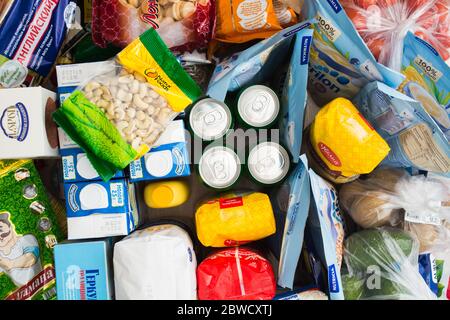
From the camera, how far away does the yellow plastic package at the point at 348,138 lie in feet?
2.57

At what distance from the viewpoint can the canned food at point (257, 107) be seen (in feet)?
2.88

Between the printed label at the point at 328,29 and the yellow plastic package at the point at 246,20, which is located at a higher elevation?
the yellow plastic package at the point at 246,20

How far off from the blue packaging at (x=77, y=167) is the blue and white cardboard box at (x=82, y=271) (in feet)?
0.48

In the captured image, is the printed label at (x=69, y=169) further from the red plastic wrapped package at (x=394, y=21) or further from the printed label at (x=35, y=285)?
the red plastic wrapped package at (x=394, y=21)

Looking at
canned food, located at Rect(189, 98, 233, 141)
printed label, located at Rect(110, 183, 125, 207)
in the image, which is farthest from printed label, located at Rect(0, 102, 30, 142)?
canned food, located at Rect(189, 98, 233, 141)

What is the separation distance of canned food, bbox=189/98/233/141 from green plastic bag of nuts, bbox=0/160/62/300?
41 cm

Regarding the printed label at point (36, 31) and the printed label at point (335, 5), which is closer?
the printed label at point (335, 5)

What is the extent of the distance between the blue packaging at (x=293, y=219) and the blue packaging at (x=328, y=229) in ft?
0.08

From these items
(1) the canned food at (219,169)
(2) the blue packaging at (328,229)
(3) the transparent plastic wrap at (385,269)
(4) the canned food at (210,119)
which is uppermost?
(4) the canned food at (210,119)

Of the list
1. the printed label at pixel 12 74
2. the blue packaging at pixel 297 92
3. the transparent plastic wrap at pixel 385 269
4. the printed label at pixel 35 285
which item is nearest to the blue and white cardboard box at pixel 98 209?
the printed label at pixel 35 285

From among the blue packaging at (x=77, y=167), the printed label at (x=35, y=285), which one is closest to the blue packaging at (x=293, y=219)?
the blue packaging at (x=77, y=167)

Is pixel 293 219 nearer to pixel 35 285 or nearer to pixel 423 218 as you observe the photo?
pixel 423 218

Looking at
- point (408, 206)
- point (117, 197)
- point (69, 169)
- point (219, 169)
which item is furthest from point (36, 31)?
point (408, 206)

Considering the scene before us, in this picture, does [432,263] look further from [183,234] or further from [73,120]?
[73,120]
